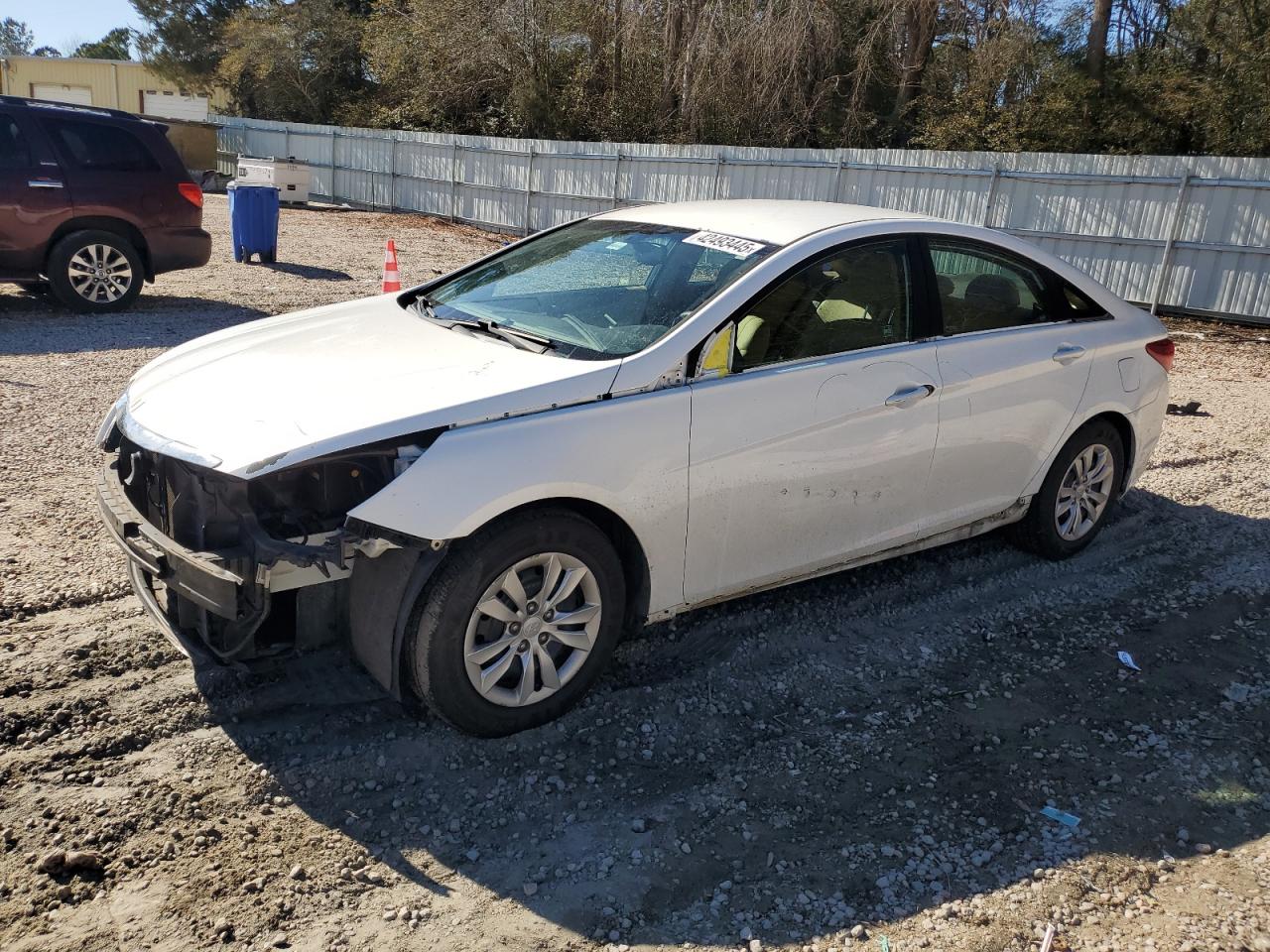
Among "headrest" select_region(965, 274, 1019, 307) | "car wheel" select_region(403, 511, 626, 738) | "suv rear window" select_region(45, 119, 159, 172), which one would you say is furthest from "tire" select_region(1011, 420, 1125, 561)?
"suv rear window" select_region(45, 119, 159, 172)

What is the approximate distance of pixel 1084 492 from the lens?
548 centimetres

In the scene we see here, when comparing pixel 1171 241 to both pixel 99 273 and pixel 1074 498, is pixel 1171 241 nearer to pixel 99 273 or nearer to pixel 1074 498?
pixel 1074 498

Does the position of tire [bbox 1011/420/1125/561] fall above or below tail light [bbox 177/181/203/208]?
below

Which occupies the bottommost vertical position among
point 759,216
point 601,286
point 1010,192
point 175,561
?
point 175,561

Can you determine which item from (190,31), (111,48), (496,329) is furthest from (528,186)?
(111,48)

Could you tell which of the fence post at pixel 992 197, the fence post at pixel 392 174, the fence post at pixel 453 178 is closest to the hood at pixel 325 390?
the fence post at pixel 992 197

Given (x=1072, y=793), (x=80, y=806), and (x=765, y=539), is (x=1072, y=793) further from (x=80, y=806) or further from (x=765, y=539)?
(x=80, y=806)

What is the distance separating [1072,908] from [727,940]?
103cm

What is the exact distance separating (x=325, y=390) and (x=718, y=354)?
1.42 metres

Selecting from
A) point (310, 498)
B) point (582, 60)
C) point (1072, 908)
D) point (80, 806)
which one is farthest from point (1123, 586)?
point (582, 60)

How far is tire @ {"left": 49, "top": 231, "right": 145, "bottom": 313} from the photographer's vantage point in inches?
405

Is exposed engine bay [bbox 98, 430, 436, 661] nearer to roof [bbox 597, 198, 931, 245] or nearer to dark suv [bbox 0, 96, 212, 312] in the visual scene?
roof [bbox 597, 198, 931, 245]

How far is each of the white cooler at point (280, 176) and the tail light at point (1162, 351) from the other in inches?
851

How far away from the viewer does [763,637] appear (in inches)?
175
